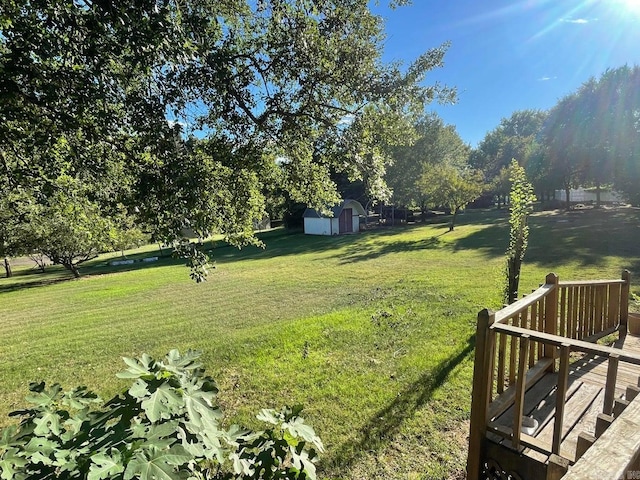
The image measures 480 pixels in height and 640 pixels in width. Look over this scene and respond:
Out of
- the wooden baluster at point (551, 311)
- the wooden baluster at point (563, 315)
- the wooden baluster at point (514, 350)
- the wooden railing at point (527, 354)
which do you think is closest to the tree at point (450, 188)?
the wooden railing at point (527, 354)

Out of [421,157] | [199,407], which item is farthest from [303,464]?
[421,157]

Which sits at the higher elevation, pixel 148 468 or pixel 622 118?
pixel 622 118

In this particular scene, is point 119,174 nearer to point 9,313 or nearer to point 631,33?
point 9,313

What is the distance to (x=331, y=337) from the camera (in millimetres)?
6367

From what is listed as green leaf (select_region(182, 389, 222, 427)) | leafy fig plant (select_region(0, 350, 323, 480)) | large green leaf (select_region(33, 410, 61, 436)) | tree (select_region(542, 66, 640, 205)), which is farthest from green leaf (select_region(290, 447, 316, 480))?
tree (select_region(542, 66, 640, 205))

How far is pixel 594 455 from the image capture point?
3.19 feet

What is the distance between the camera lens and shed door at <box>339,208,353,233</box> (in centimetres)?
3031

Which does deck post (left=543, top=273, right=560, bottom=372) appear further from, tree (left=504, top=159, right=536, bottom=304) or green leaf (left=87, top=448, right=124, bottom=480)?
green leaf (left=87, top=448, right=124, bottom=480)

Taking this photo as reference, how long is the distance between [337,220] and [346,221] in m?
1.21

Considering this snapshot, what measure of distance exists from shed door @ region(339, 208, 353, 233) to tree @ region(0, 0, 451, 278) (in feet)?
81.4

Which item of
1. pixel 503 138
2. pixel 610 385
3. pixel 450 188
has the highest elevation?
pixel 503 138

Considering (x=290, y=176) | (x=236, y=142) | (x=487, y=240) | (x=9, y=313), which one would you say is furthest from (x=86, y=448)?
(x=487, y=240)

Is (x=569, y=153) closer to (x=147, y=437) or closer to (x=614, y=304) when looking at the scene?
(x=614, y=304)

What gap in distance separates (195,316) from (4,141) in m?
6.17
